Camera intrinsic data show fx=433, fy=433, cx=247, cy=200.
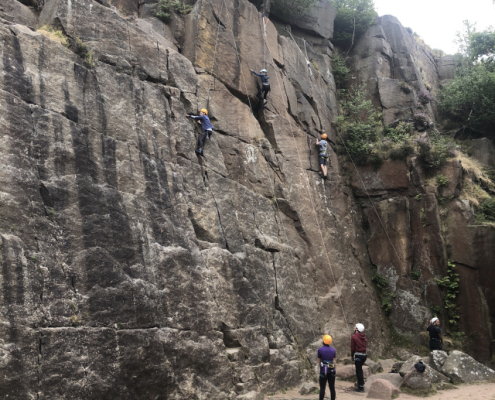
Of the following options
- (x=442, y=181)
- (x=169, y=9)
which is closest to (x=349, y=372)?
(x=442, y=181)

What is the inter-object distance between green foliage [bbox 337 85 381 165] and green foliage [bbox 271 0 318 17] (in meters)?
4.86

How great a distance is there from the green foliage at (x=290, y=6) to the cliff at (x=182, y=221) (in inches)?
118

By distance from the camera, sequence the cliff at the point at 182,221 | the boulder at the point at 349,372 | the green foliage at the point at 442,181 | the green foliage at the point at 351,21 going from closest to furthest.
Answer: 1. the cliff at the point at 182,221
2. the boulder at the point at 349,372
3. the green foliage at the point at 442,181
4. the green foliage at the point at 351,21

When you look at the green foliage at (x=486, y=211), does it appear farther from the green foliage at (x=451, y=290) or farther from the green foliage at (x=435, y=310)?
the green foliage at (x=435, y=310)

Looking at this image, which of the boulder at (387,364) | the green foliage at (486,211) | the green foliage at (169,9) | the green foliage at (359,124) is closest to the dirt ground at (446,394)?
the boulder at (387,364)

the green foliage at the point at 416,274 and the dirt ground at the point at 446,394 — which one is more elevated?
the green foliage at the point at 416,274

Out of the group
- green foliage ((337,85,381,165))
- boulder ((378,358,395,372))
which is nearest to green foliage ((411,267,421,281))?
boulder ((378,358,395,372))

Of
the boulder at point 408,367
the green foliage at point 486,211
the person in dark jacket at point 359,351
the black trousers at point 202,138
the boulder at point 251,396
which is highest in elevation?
the black trousers at point 202,138

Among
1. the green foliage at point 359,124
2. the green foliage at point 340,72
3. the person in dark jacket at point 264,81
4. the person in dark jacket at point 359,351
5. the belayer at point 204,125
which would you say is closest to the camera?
the person in dark jacket at point 359,351

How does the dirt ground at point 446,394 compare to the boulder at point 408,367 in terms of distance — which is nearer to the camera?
the dirt ground at point 446,394

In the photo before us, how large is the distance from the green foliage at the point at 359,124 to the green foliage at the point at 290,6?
4.86 metres

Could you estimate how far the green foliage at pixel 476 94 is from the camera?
23172 millimetres

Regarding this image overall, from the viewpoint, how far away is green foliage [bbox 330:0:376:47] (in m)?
25.7

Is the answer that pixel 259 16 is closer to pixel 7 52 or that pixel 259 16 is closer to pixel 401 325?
pixel 7 52
